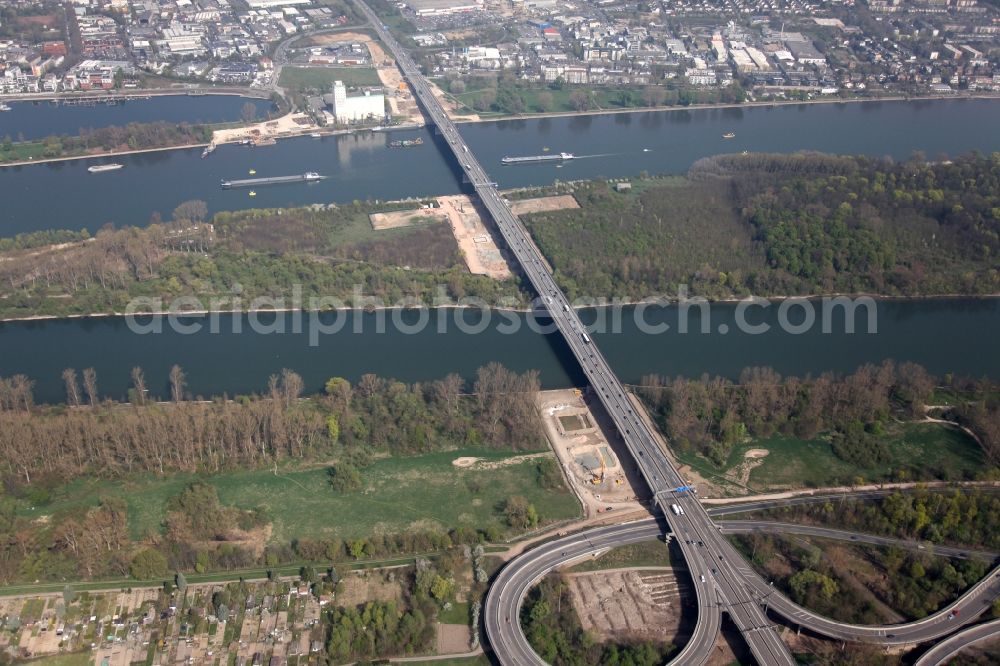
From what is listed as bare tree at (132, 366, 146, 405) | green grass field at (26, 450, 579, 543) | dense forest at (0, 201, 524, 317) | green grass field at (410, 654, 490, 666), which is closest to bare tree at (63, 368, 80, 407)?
bare tree at (132, 366, 146, 405)

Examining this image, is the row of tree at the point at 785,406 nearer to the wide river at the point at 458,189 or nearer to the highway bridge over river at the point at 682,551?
the highway bridge over river at the point at 682,551

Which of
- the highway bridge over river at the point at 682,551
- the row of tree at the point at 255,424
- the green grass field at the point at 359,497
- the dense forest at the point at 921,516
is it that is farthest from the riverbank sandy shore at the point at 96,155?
the dense forest at the point at 921,516

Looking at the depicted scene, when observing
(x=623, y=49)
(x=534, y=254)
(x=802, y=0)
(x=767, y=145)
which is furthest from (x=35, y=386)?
(x=802, y=0)

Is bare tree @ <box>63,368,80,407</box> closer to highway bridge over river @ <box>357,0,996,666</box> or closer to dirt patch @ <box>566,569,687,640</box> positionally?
highway bridge over river @ <box>357,0,996,666</box>

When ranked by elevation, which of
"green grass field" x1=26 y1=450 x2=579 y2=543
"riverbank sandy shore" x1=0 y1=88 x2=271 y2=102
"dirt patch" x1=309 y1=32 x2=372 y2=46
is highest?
"dirt patch" x1=309 y1=32 x2=372 y2=46

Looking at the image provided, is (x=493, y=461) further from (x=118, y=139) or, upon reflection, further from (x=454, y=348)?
(x=118, y=139)

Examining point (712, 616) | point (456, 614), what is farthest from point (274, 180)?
point (712, 616)
